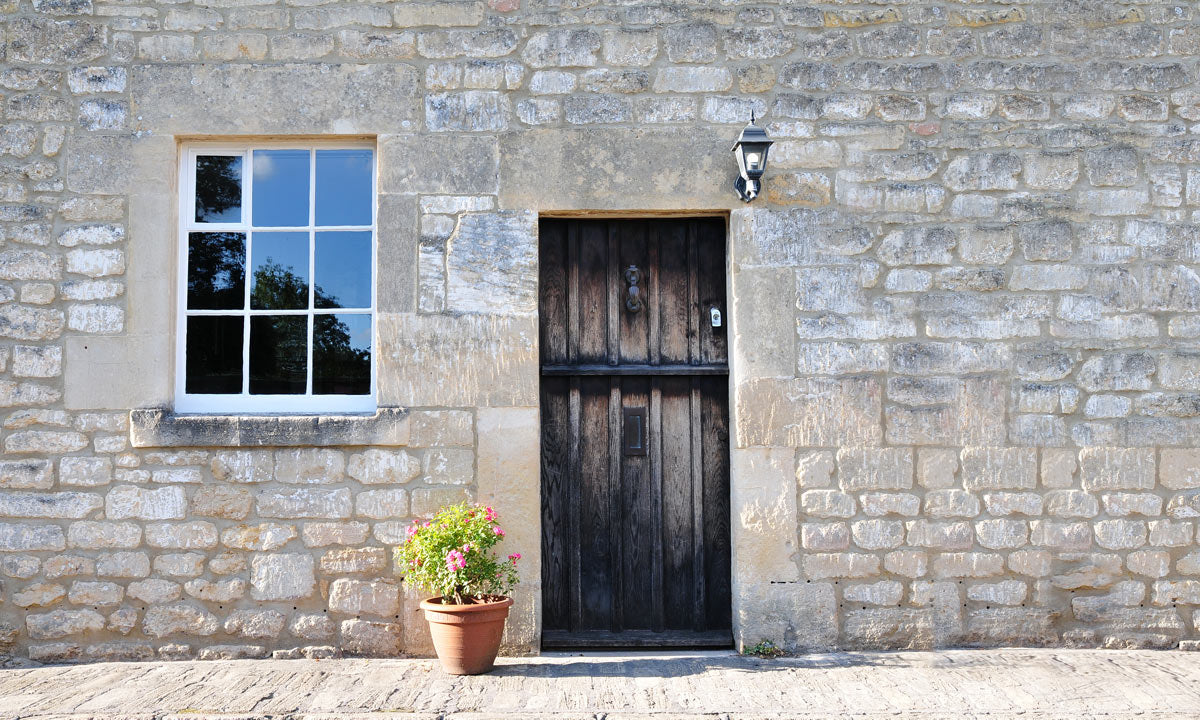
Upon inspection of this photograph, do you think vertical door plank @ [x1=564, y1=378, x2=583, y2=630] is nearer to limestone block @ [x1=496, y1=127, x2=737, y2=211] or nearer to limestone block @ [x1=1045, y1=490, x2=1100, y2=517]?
limestone block @ [x1=496, y1=127, x2=737, y2=211]

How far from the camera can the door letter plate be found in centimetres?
470

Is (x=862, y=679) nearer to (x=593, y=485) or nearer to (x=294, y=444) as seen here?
(x=593, y=485)

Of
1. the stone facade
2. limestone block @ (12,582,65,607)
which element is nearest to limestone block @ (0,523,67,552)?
the stone facade

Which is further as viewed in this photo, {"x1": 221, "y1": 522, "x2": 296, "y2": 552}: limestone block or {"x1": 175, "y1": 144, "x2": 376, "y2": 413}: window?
{"x1": 175, "y1": 144, "x2": 376, "y2": 413}: window

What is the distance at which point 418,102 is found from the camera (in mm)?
4598

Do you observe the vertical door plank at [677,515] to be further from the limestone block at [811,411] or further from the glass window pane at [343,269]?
the glass window pane at [343,269]

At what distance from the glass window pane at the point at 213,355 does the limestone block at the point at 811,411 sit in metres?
2.55

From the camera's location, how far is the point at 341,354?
4.70 meters

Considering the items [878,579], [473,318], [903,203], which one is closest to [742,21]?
[903,203]

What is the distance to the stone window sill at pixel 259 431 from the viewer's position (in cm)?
443

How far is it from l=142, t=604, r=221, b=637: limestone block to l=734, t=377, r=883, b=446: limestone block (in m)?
2.70

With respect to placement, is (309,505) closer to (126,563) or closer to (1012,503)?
(126,563)

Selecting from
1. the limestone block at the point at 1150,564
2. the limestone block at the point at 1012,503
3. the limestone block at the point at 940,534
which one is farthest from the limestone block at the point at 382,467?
the limestone block at the point at 1150,564

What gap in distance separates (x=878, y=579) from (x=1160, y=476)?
147cm
